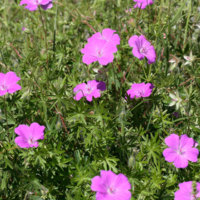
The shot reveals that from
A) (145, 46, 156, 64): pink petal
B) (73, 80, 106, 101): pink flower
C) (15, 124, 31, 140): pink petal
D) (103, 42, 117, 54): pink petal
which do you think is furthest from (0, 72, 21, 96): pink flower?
(145, 46, 156, 64): pink petal

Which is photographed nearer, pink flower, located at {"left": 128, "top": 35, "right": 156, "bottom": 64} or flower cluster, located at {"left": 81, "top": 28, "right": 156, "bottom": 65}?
flower cluster, located at {"left": 81, "top": 28, "right": 156, "bottom": 65}

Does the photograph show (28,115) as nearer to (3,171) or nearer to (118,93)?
(3,171)

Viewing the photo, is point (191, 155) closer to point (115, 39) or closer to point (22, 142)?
point (115, 39)

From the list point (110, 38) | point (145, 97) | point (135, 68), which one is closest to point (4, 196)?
point (145, 97)

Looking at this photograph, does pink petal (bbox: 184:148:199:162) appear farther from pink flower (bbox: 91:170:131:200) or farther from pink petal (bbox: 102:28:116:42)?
pink petal (bbox: 102:28:116:42)

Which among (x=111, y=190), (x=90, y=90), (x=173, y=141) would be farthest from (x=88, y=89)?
(x=111, y=190)
